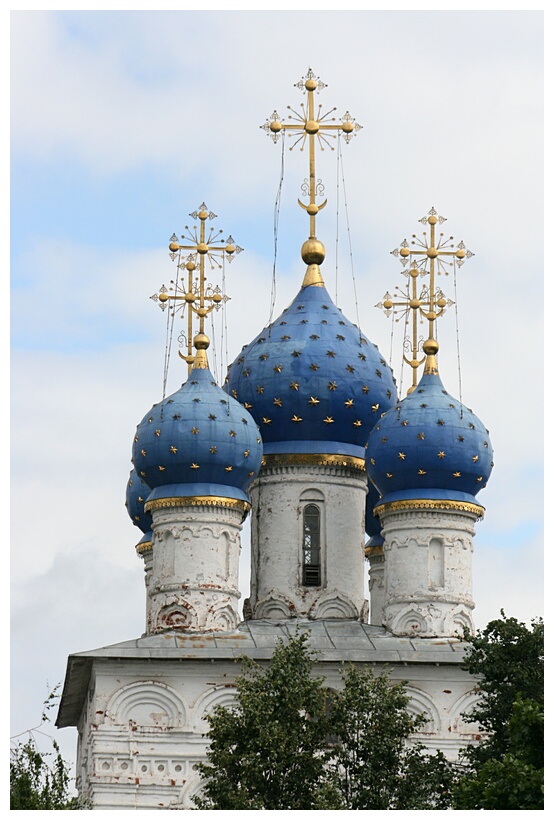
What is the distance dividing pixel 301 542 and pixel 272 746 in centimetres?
901

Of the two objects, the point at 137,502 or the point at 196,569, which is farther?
the point at 137,502

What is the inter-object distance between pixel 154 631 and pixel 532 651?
6.88 metres

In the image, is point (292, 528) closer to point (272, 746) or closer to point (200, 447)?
point (200, 447)

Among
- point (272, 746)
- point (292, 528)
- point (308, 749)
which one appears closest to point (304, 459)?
point (292, 528)

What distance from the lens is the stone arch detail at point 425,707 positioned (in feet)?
107

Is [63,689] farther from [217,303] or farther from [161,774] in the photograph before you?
[217,303]

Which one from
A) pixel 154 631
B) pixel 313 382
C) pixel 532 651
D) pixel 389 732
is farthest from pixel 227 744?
pixel 313 382

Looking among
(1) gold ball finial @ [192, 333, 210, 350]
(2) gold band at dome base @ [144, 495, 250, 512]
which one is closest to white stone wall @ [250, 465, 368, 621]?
(2) gold band at dome base @ [144, 495, 250, 512]

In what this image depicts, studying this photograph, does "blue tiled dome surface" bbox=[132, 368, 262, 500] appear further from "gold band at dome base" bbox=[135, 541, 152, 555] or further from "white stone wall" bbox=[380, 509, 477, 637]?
"gold band at dome base" bbox=[135, 541, 152, 555]

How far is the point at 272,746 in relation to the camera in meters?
26.3

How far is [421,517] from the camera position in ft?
111

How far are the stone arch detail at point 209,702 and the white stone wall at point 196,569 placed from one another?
3.73ft

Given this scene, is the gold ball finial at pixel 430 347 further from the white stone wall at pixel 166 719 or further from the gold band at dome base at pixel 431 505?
the white stone wall at pixel 166 719

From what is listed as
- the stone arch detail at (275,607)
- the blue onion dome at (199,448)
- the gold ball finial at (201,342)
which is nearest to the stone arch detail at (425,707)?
the stone arch detail at (275,607)
